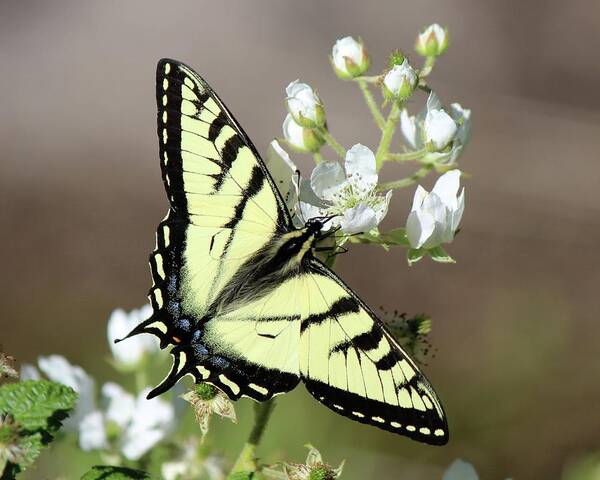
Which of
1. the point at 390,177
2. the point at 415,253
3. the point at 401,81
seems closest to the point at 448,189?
the point at 415,253

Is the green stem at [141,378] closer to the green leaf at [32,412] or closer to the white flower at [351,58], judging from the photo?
the green leaf at [32,412]

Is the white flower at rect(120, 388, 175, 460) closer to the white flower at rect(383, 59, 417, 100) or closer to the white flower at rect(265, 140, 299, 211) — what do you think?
the white flower at rect(265, 140, 299, 211)

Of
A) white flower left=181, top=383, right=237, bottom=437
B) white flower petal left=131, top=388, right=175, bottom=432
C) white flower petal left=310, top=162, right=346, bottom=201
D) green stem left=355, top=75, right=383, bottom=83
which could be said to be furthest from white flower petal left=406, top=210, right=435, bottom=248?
white flower petal left=131, top=388, right=175, bottom=432

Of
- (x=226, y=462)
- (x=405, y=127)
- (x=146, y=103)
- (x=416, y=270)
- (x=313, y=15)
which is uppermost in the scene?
(x=313, y=15)

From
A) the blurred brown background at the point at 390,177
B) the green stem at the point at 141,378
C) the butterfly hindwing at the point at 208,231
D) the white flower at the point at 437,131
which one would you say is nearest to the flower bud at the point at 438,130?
the white flower at the point at 437,131

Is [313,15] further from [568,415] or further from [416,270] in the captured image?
[568,415]

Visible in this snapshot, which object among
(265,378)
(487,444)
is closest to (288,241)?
(265,378)
